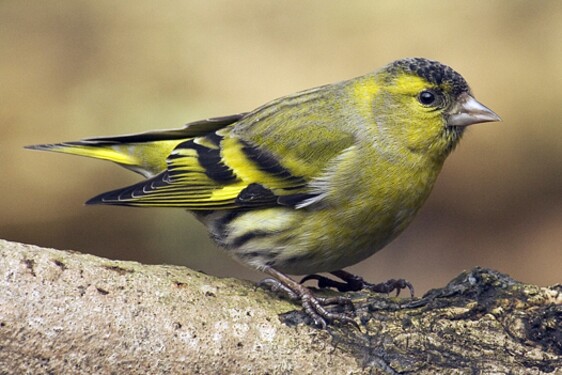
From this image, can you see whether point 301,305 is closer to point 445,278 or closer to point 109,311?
point 109,311

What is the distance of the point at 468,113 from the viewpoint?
14.1 feet

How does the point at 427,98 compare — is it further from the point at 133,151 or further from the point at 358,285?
the point at 133,151

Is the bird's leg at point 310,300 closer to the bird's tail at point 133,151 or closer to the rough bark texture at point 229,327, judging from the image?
the rough bark texture at point 229,327

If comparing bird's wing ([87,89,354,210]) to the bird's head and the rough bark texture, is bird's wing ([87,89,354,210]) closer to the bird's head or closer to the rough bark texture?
the bird's head

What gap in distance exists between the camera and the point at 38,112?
818 cm

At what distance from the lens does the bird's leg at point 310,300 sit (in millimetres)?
3613

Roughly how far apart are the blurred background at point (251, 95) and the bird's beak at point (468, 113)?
8.64 ft

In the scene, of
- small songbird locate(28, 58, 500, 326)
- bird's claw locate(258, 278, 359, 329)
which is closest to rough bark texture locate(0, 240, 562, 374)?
bird's claw locate(258, 278, 359, 329)

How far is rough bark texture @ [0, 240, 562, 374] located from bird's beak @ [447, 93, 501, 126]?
2.72 ft

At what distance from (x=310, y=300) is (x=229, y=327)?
17.3 inches

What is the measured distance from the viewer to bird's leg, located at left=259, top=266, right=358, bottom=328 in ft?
11.9

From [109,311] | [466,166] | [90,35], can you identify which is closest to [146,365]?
[109,311]

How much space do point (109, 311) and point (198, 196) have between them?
1.22 m

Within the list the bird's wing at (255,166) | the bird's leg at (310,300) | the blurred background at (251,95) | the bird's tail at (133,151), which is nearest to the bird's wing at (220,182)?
the bird's wing at (255,166)
